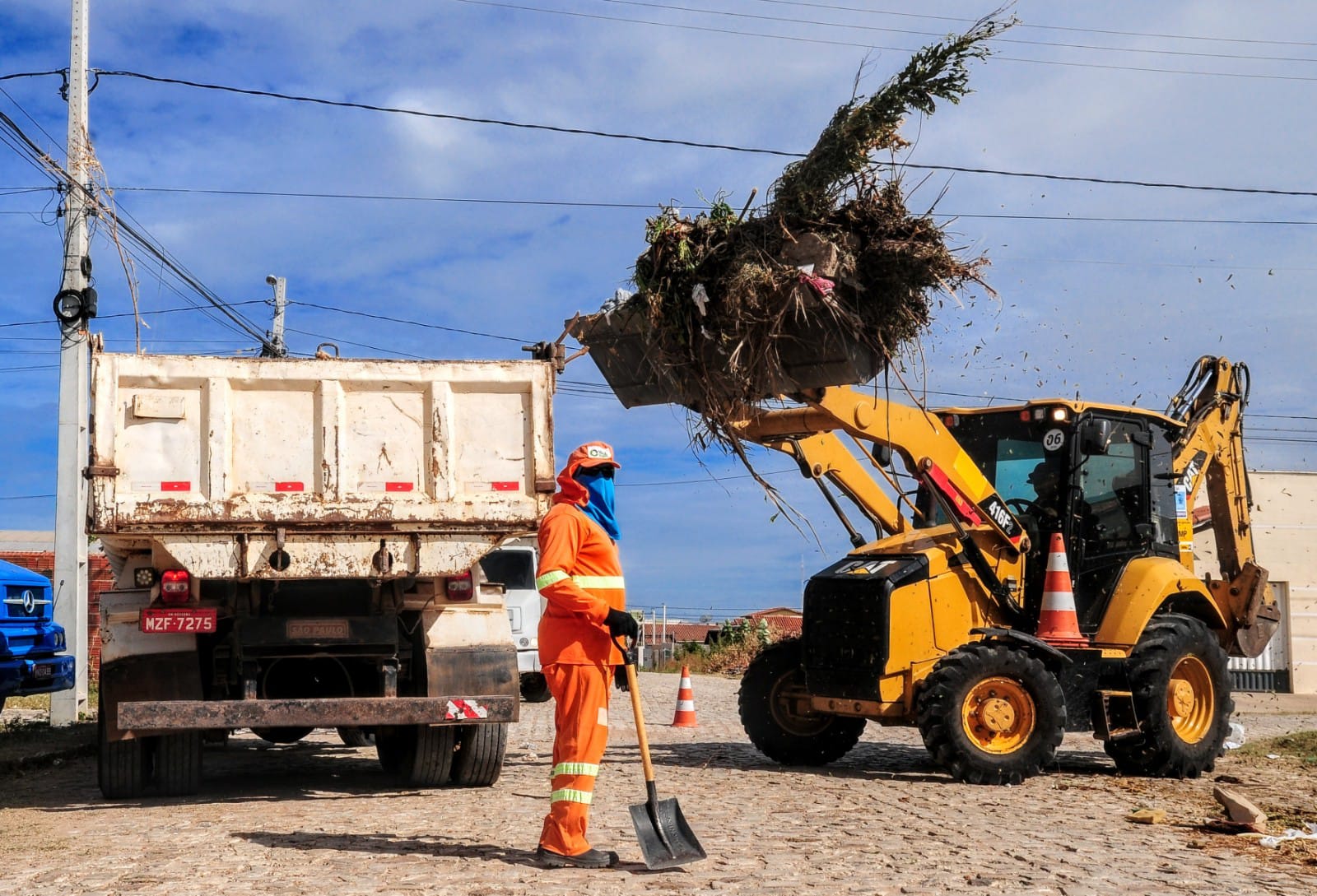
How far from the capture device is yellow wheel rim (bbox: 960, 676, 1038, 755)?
353 inches

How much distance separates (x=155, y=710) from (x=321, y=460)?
1620 millimetres

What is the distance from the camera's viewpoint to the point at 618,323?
851cm

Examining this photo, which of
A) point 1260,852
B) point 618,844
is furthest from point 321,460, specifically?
point 1260,852

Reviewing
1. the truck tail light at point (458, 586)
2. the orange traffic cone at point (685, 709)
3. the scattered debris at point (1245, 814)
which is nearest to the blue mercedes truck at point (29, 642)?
the truck tail light at point (458, 586)

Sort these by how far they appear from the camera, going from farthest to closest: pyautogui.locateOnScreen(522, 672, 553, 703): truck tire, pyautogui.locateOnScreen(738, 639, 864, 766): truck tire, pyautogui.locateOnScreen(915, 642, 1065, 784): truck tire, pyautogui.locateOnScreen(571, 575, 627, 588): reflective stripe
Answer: pyautogui.locateOnScreen(522, 672, 553, 703): truck tire
pyautogui.locateOnScreen(738, 639, 864, 766): truck tire
pyautogui.locateOnScreen(915, 642, 1065, 784): truck tire
pyautogui.locateOnScreen(571, 575, 627, 588): reflective stripe

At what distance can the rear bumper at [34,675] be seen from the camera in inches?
406

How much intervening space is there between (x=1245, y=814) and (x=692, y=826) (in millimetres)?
2791

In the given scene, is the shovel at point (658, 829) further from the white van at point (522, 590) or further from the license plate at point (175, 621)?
the white van at point (522, 590)

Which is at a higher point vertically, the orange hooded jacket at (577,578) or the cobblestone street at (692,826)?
the orange hooded jacket at (577,578)

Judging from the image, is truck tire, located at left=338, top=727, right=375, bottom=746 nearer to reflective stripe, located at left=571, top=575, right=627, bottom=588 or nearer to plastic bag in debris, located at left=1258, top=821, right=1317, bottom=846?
reflective stripe, located at left=571, top=575, right=627, bottom=588

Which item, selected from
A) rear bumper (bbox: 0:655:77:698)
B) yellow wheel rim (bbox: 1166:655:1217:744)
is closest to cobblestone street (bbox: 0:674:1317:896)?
yellow wheel rim (bbox: 1166:655:1217:744)

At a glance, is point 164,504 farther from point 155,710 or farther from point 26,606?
point 26,606

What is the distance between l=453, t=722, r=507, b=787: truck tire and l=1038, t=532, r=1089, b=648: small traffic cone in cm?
374

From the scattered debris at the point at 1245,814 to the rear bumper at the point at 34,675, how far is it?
8.31 m
